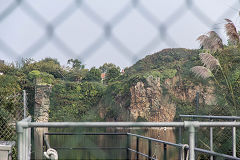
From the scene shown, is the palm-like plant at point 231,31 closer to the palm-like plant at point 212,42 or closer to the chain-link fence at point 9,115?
the palm-like plant at point 212,42

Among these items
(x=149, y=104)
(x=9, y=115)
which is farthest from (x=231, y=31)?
(x=149, y=104)

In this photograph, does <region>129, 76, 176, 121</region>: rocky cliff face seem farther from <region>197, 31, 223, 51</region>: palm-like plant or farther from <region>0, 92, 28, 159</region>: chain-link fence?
<region>0, 92, 28, 159</region>: chain-link fence

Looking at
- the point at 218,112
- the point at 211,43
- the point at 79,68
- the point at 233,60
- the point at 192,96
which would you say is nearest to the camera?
the point at 79,68

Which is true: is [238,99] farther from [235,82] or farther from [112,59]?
[112,59]

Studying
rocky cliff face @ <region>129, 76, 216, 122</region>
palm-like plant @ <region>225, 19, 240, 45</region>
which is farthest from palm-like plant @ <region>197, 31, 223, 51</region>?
rocky cliff face @ <region>129, 76, 216, 122</region>

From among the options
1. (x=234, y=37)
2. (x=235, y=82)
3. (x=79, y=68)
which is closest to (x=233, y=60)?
(x=235, y=82)

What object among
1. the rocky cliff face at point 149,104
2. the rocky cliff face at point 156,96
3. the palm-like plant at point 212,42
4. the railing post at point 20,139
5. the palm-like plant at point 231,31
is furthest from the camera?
the rocky cliff face at point 156,96

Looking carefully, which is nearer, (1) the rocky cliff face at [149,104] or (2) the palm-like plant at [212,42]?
(2) the palm-like plant at [212,42]

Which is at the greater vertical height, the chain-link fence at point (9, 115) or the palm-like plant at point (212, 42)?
the palm-like plant at point (212, 42)

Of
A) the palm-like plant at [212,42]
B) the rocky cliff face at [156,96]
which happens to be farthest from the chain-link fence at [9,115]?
the rocky cliff face at [156,96]

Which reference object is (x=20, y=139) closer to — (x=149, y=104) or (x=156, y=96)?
(x=149, y=104)


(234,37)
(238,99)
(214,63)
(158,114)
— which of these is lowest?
(158,114)

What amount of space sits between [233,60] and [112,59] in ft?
22.8

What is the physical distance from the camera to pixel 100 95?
2.17 m
